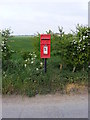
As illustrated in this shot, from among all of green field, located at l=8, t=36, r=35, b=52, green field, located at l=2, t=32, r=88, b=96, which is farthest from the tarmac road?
green field, located at l=8, t=36, r=35, b=52

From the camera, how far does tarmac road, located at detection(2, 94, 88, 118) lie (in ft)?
14.6

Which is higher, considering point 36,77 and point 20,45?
point 20,45

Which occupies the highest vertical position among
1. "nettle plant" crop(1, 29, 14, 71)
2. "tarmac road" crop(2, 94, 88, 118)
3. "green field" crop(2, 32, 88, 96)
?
"nettle plant" crop(1, 29, 14, 71)

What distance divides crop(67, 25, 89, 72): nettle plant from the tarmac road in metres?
1.28

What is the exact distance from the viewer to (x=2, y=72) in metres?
6.46

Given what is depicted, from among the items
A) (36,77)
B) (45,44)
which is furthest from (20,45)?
(36,77)

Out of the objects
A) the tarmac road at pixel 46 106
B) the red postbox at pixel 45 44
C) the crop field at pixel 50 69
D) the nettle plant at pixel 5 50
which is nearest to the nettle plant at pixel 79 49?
the crop field at pixel 50 69

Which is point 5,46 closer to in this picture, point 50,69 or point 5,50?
point 5,50

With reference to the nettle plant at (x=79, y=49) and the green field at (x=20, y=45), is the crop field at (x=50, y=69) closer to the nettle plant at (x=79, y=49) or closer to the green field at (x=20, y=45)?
the nettle plant at (x=79, y=49)

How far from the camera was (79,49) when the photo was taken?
6.50 meters

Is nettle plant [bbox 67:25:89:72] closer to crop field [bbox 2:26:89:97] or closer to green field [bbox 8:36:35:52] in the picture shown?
crop field [bbox 2:26:89:97]

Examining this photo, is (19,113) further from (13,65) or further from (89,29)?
(89,29)

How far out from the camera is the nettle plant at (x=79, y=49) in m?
6.47

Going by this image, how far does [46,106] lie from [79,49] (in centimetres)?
224
